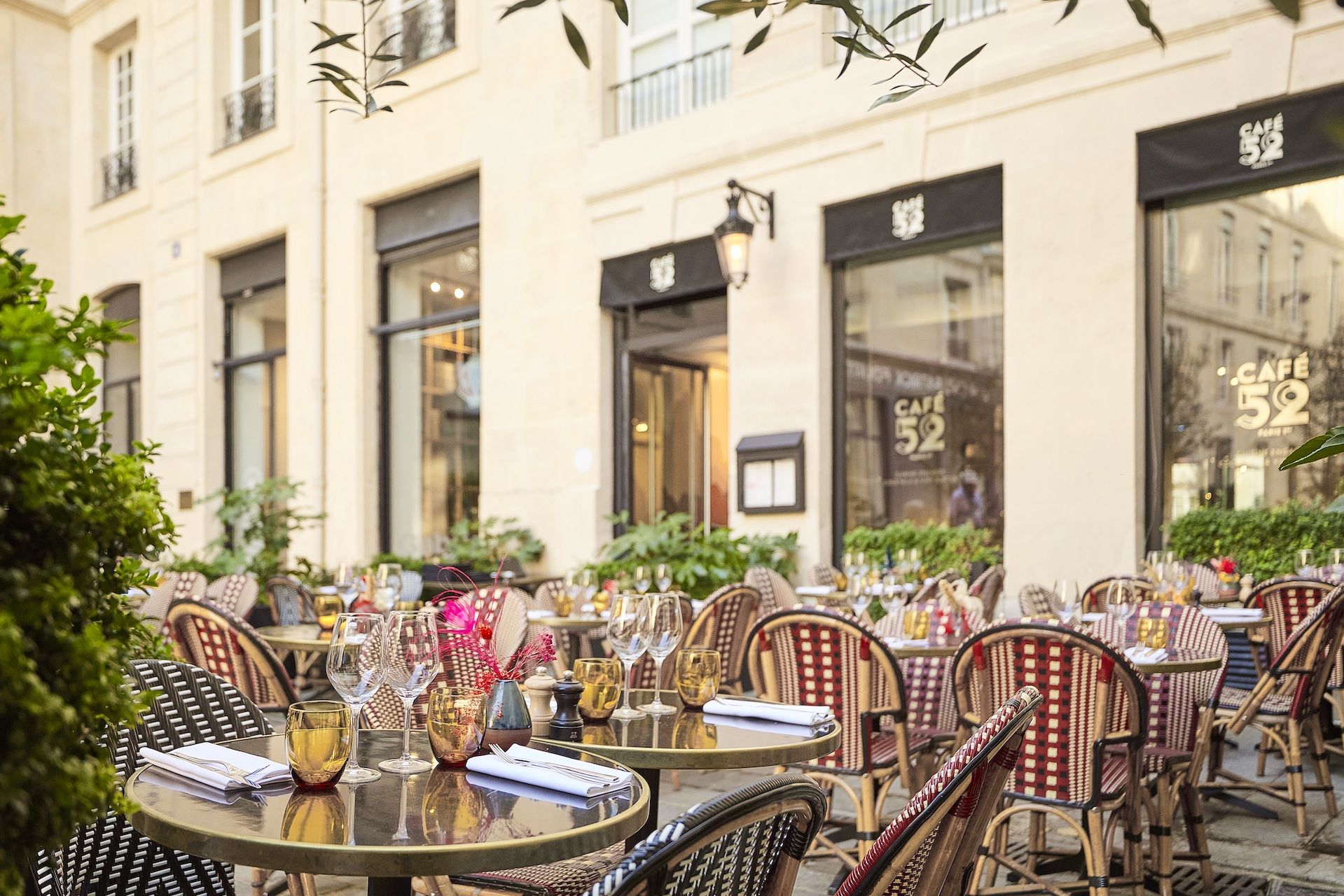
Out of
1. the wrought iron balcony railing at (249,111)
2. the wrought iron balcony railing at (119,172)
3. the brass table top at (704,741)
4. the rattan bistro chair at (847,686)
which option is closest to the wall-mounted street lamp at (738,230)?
the rattan bistro chair at (847,686)

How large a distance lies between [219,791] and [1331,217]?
23.4 ft

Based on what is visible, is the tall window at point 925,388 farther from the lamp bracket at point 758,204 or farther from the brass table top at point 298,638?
the brass table top at point 298,638

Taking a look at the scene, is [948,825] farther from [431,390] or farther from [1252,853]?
[431,390]

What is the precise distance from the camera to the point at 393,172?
11898 millimetres

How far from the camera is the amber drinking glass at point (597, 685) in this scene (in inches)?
102

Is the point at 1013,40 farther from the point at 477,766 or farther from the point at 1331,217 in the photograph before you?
the point at 477,766

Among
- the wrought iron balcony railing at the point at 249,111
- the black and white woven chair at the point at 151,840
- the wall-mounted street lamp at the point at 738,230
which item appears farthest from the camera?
the wrought iron balcony railing at the point at 249,111

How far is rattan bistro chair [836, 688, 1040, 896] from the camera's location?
1.46 metres

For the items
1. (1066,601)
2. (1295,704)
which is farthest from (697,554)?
(1295,704)

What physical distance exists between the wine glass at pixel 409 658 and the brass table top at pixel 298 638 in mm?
2320

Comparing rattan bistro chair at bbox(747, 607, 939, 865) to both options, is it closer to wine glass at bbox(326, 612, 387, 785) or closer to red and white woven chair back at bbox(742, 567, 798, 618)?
wine glass at bbox(326, 612, 387, 785)

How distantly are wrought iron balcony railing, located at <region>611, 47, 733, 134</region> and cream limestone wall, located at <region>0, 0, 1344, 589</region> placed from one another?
0.23 metres

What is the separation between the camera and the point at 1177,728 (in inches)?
156

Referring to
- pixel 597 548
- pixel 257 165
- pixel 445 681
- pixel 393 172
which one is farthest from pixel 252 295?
pixel 445 681
